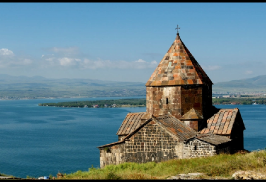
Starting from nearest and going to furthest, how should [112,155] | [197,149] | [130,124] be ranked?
[197,149] → [112,155] → [130,124]

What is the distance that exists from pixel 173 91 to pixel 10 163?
75.6 feet

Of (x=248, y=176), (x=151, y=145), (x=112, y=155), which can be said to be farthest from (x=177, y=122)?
(x=248, y=176)

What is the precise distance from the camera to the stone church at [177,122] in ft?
39.6

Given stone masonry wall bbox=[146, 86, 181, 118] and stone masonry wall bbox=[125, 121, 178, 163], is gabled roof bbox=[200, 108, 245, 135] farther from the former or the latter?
stone masonry wall bbox=[125, 121, 178, 163]

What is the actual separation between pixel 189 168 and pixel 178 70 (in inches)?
210

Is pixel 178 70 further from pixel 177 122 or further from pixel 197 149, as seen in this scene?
pixel 197 149

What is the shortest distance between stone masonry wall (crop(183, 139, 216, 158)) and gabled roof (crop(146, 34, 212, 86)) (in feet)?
8.72

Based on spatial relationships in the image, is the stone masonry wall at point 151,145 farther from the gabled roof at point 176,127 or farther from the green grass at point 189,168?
the green grass at point 189,168

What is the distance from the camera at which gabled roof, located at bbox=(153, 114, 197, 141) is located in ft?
39.9

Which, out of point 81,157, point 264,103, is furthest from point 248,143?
point 264,103

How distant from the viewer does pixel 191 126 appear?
13734 millimetres

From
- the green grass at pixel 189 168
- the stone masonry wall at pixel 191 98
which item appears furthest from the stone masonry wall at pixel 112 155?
the stone masonry wall at pixel 191 98

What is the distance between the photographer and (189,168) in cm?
941

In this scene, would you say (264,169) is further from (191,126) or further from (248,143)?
(248,143)
